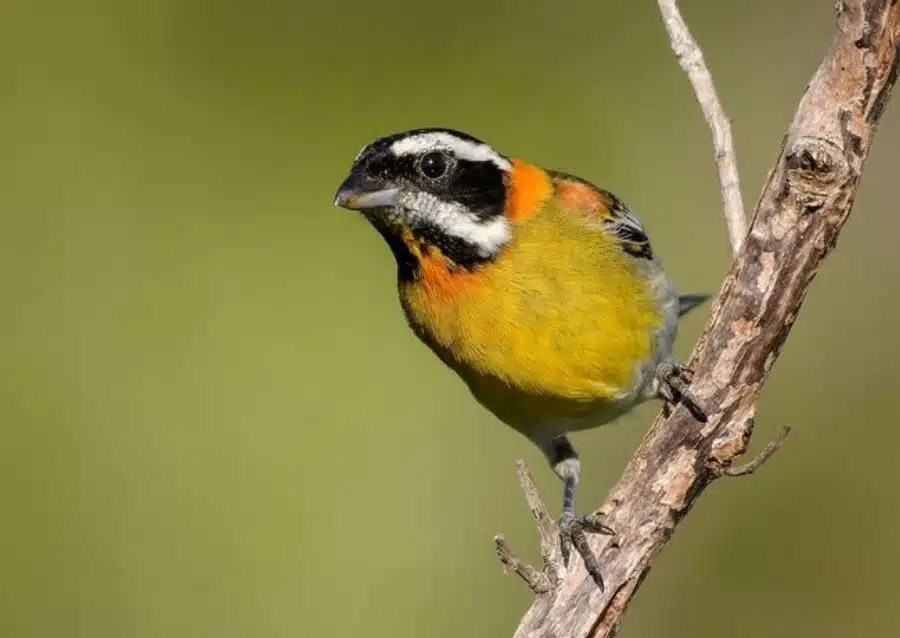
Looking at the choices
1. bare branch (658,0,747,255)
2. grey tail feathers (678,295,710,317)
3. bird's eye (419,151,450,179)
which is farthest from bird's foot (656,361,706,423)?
grey tail feathers (678,295,710,317)

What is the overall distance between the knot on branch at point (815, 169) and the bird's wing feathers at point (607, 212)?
4.09 ft

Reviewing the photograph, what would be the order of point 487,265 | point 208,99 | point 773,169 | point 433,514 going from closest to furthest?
point 773,169, point 487,265, point 433,514, point 208,99

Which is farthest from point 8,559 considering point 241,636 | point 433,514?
point 433,514

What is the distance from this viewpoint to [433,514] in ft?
24.4

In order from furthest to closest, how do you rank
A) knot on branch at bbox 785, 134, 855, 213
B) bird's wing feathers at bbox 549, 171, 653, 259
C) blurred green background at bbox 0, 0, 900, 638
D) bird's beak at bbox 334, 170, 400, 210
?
1. blurred green background at bbox 0, 0, 900, 638
2. bird's wing feathers at bbox 549, 171, 653, 259
3. bird's beak at bbox 334, 170, 400, 210
4. knot on branch at bbox 785, 134, 855, 213

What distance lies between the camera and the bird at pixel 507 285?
169 inches

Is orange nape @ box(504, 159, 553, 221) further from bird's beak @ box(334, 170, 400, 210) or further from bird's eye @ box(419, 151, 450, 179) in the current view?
bird's beak @ box(334, 170, 400, 210)

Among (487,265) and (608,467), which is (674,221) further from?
(487,265)

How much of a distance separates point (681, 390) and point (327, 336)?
178 inches

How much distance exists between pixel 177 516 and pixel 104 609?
59cm

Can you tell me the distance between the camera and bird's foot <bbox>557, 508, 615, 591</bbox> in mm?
3787

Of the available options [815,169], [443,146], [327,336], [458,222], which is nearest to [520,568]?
[458,222]

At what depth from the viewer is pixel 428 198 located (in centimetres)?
434

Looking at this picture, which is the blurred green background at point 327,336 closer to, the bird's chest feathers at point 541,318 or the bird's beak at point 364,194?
the bird's chest feathers at point 541,318
